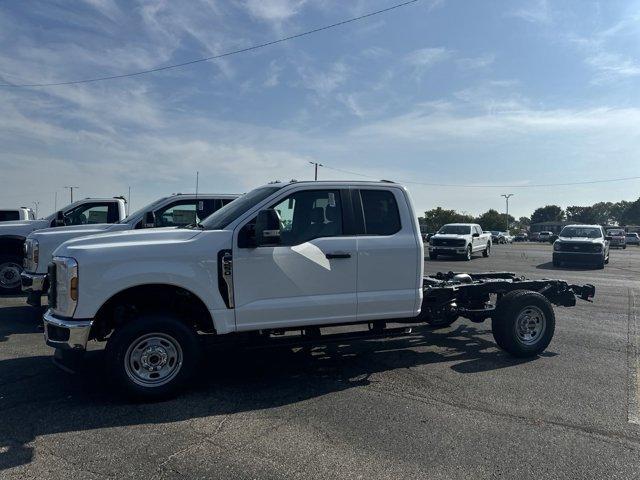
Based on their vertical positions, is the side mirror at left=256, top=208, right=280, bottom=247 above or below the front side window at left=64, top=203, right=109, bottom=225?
below

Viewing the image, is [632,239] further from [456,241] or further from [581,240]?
[456,241]

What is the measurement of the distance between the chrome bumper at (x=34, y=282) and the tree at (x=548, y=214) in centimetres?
15564

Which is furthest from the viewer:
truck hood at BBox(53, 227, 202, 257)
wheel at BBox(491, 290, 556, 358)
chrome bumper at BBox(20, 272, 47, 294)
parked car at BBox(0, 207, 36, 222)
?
parked car at BBox(0, 207, 36, 222)

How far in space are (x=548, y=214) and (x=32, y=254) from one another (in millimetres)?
162101

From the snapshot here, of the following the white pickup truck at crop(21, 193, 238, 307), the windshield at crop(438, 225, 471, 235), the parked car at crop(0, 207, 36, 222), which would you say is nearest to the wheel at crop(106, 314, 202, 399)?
the white pickup truck at crop(21, 193, 238, 307)

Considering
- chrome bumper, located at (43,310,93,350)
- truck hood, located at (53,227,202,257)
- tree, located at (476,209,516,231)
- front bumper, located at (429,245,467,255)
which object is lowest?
chrome bumper, located at (43,310,93,350)

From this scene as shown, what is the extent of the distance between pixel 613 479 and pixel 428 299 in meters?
3.09

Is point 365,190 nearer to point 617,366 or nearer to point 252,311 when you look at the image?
point 252,311

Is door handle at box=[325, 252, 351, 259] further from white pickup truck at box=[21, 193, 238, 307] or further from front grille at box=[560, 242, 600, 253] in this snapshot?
front grille at box=[560, 242, 600, 253]

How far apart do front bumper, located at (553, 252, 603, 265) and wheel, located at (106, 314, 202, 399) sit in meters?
20.9

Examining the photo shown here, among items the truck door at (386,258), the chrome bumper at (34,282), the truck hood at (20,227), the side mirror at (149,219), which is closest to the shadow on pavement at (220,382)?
the truck door at (386,258)

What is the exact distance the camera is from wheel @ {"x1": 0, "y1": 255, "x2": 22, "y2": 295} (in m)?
11.0

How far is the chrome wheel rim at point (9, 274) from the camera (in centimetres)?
1096

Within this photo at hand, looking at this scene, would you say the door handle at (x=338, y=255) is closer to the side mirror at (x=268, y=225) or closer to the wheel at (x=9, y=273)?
the side mirror at (x=268, y=225)
